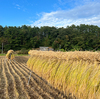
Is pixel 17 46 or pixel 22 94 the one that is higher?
pixel 17 46

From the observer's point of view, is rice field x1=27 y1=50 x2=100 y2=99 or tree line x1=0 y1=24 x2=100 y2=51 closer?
rice field x1=27 y1=50 x2=100 y2=99

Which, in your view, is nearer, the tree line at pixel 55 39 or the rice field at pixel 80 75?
the rice field at pixel 80 75

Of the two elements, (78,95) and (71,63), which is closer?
(78,95)

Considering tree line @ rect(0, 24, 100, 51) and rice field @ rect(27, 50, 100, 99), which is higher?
tree line @ rect(0, 24, 100, 51)

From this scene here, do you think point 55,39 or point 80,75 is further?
point 55,39

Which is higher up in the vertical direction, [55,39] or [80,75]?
[55,39]

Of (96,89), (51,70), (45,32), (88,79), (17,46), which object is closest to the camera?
(96,89)

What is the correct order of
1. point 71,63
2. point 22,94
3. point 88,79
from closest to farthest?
point 88,79 → point 71,63 → point 22,94

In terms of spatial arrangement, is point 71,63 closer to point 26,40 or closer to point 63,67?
point 63,67

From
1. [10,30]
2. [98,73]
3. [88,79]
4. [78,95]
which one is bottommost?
[78,95]

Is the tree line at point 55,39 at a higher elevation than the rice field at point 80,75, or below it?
higher

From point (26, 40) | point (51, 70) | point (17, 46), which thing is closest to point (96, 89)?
point (51, 70)

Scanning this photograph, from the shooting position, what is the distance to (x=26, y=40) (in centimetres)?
4034

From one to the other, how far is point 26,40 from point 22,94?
38.9m
